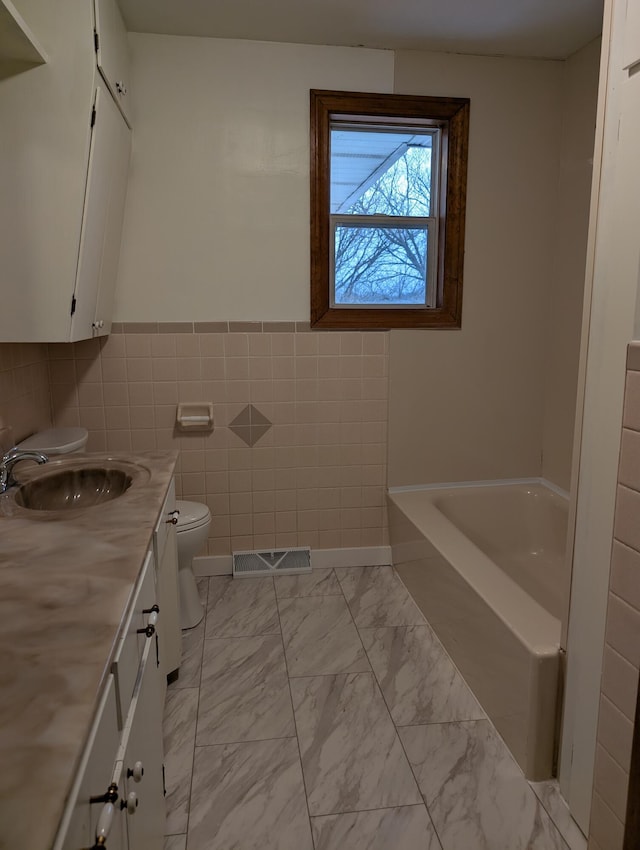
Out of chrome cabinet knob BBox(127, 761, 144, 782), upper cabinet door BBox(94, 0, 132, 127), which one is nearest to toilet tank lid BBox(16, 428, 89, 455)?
upper cabinet door BBox(94, 0, 132, 127)

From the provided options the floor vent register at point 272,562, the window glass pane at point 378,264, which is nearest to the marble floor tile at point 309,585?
the floor vent register at point 272,562

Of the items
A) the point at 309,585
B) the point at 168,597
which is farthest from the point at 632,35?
the point at 309,585

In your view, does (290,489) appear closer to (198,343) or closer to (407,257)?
(198,343)

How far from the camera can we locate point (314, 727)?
77.1 inches

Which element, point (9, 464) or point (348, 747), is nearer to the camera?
point (9, 464)

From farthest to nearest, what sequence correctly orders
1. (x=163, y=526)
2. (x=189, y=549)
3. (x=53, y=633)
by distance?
1. (x=189, y=549)
2. (x=163, y=526)
3. (x=53, y=633)

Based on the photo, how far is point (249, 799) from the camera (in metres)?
1.67

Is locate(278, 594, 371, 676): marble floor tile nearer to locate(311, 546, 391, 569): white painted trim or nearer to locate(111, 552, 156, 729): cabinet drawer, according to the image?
locate(311, 546, 391, 569): white painted trim

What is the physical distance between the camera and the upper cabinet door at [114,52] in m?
1.95

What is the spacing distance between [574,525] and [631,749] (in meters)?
0.52

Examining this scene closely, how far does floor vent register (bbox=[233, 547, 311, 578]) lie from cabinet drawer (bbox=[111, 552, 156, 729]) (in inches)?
62.3

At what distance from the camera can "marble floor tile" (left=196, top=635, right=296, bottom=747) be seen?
1941mm

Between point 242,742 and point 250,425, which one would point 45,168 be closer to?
point 250,425

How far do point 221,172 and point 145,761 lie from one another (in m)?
2.40
